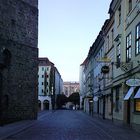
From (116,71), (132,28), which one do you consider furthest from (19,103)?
(132,28)

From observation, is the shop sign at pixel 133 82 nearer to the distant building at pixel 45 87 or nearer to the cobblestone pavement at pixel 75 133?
the cobblestone pavement at pixel 75 133

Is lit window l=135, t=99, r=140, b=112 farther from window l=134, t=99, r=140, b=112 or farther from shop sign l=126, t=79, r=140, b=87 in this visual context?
shop sign l=126, t=79, r=140, b=87

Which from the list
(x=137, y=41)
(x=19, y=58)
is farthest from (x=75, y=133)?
(x=19, y=58)

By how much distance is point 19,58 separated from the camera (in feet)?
135

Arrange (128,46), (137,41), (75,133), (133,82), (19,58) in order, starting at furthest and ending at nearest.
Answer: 1. (19,58)
2. (128,46)
3. (137,41)
4. (75,133)
5. (133,82)

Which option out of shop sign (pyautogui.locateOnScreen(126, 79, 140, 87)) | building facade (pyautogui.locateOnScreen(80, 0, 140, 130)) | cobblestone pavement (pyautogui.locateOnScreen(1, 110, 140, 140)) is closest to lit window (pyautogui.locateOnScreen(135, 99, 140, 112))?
building facade (pyautogui.locateOnScreen(80, 0, 140, 130))

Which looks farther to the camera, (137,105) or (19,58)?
(19,58)

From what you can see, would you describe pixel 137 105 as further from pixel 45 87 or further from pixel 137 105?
pixel 45 87

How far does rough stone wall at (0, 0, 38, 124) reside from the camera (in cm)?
3747

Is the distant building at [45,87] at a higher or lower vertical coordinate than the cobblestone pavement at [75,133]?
higher

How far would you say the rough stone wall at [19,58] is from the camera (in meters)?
37.5

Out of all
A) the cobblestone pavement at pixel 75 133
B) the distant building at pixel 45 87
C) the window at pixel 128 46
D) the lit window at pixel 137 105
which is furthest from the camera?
the distant building at pixel 45 87

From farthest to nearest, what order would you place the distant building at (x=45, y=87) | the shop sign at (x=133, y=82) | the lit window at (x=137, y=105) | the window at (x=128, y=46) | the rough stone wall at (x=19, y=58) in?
the distant building at (x=45, y=87)
the rough stone wall at (x=19, y=58)
the window at (x=128, y=46)
the lit window at (x=137, y=105)
the shop sign at (x=133, y=82)

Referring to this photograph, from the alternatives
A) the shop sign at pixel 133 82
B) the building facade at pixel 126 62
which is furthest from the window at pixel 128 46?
the shop sign at pixel 133 82
